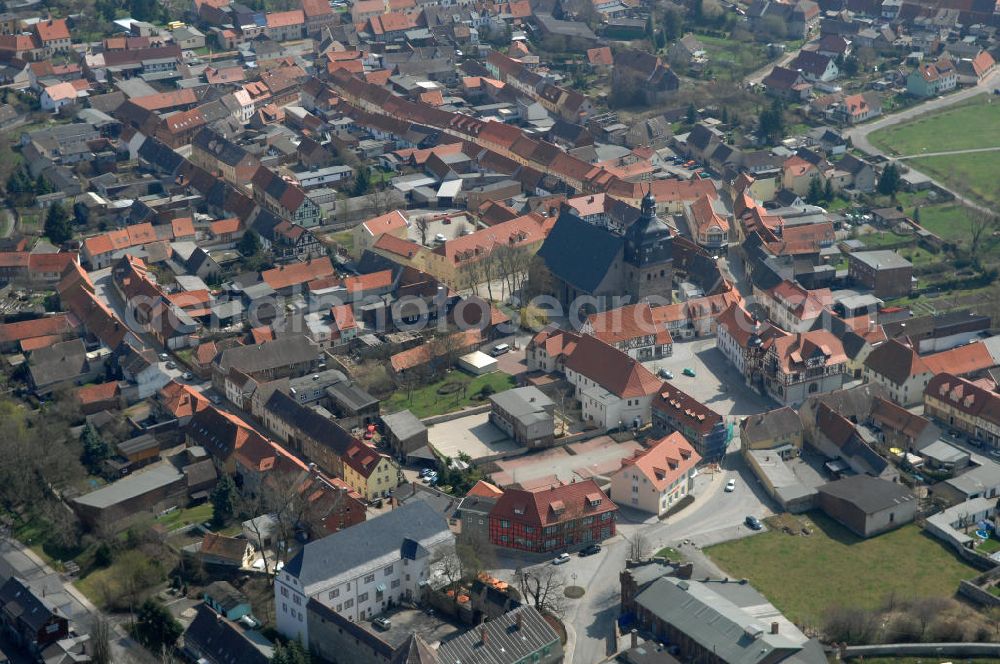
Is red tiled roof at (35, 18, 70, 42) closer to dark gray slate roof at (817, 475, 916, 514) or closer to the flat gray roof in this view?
the flat gray roof

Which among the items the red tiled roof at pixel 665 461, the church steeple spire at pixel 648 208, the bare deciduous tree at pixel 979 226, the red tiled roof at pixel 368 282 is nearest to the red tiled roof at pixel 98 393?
the red tiled roof at pixel 368 282

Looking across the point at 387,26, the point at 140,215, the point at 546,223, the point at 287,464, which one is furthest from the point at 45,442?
the point at 387,26

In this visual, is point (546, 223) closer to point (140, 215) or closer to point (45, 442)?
point (140, 215)

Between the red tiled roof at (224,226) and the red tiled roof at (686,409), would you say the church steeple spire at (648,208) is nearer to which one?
the red tiled roof at (686,409)

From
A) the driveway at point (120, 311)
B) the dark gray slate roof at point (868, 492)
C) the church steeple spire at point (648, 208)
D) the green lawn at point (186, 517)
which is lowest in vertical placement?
the green lawn at point (186, 517)

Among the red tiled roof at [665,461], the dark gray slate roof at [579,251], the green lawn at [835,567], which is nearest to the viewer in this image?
the green lawn at [835,567]

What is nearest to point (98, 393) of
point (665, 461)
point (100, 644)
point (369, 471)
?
point (369, 471)
